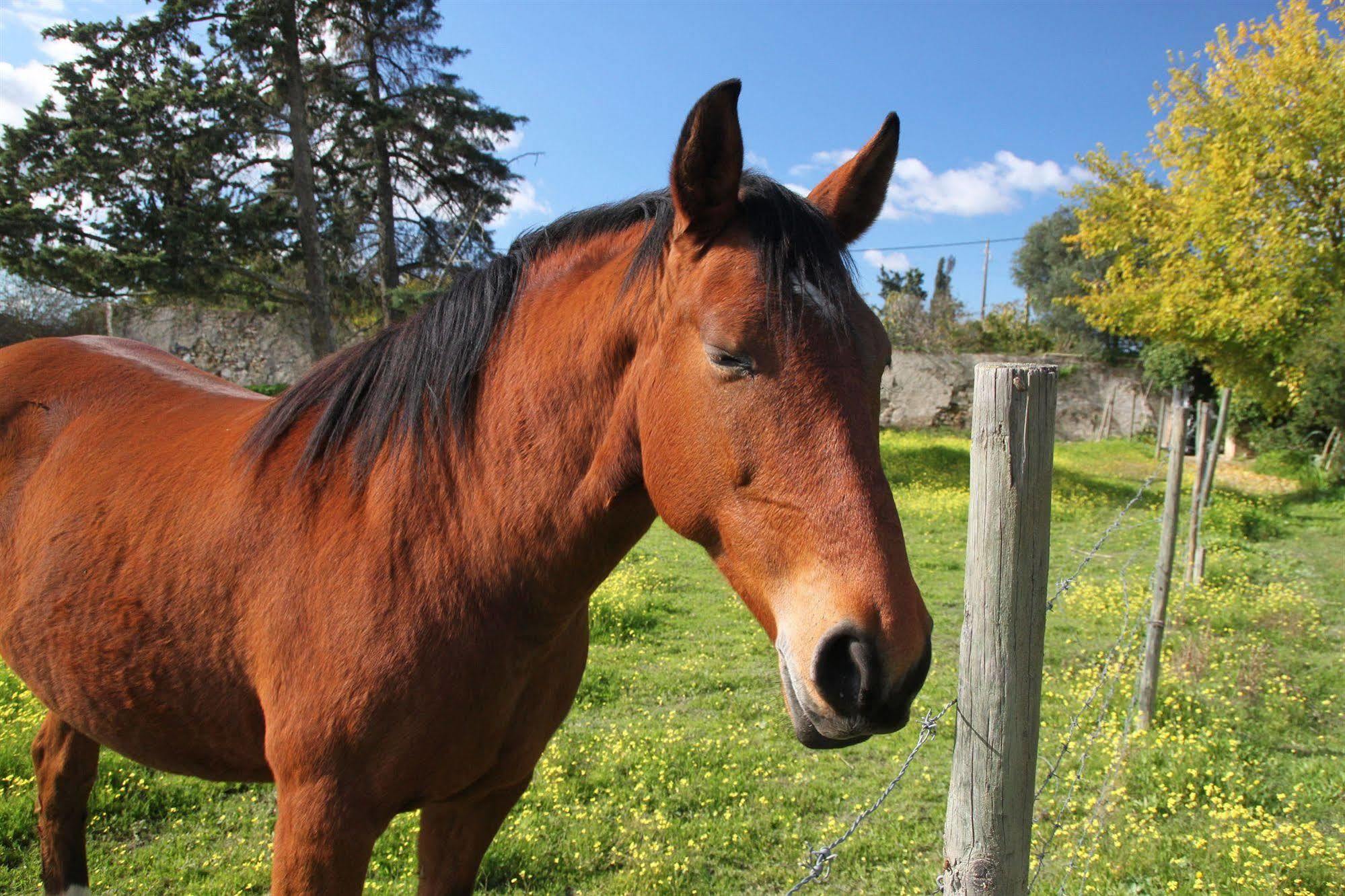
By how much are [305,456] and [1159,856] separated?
12.6ft

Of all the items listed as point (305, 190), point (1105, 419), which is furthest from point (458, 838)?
point (1105, 419)

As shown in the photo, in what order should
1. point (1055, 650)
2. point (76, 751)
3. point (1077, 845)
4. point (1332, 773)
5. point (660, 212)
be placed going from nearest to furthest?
point (660, 212) → point (76, 751) → point (1077, 845) → point (1332, 773) → point (1055, 650)

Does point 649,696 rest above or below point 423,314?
below

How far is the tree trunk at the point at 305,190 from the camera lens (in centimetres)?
1380

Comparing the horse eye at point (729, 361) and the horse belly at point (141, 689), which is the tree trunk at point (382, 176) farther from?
the horse eye at point (729, 361)

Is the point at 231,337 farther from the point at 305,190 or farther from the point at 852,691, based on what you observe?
the point at 852,691

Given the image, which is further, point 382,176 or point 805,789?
point 382,176

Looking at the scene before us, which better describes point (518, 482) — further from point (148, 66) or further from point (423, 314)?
point (148, 66)

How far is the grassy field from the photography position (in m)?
3.26

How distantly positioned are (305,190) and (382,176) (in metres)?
1.73

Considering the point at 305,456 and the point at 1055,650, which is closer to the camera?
the point at 305,456

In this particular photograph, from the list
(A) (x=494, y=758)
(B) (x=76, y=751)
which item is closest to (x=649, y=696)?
(B) (x=76, y=751)

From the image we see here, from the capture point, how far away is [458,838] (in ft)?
7.11

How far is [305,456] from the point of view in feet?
6.33
